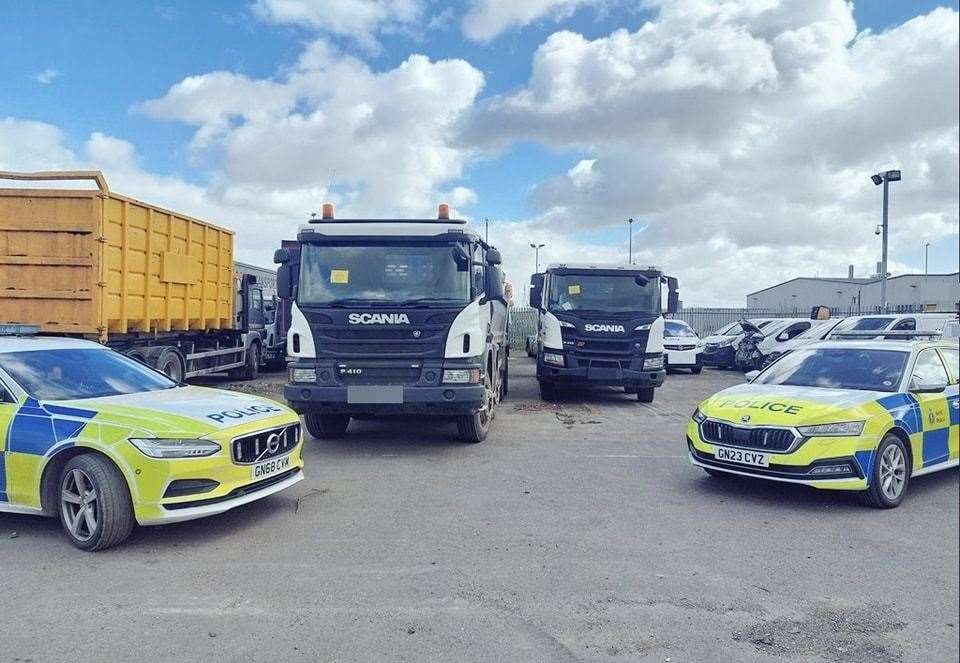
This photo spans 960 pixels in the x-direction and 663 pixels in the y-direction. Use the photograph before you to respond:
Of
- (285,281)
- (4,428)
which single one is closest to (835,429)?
(285,281)

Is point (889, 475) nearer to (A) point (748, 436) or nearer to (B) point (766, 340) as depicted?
(A) point (748, 436)

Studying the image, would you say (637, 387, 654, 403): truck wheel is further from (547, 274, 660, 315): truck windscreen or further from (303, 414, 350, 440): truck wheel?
(303, 414, 350, 440): truck wheel

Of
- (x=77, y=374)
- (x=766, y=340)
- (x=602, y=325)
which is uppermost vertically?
(x=602, y=325)

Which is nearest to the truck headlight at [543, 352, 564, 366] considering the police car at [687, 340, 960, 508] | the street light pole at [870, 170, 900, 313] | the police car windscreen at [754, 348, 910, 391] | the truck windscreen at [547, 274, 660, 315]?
the truck windscreen at [547, 274, 660, 315]

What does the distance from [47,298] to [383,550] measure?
7681mm

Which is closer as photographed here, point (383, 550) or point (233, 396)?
point (383, 550)

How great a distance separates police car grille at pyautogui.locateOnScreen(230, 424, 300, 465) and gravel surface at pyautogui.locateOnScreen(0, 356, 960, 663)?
1.80ft

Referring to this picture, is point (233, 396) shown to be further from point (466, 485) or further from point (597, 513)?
point (597, 513)

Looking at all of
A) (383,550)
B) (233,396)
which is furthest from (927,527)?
(233,396)

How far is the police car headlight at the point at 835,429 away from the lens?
609 centimetres

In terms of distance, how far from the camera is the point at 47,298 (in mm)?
10258

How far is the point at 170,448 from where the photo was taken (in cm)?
512

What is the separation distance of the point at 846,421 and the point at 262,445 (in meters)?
4.79

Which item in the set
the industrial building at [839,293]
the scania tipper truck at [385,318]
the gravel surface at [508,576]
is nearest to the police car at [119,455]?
the gravel surface at [508,576]
